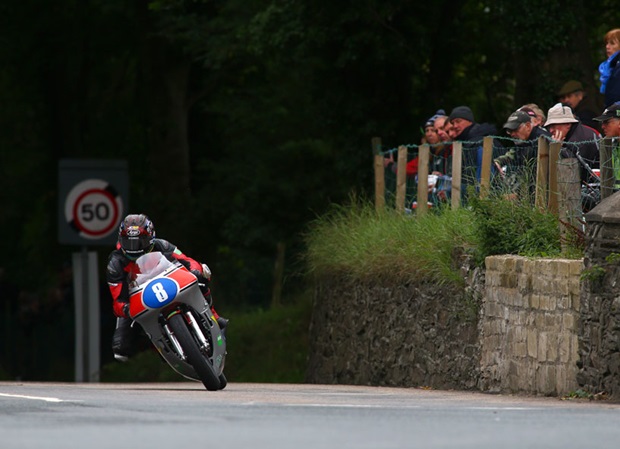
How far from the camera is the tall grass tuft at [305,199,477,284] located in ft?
64.7

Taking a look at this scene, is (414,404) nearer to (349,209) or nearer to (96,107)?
(349,209)

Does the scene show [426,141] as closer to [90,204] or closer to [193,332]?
[90,204]

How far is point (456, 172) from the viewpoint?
20.5 metres

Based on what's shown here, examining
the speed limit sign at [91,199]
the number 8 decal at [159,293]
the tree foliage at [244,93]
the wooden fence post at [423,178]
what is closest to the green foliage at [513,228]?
the wooden fence post at [423,178]

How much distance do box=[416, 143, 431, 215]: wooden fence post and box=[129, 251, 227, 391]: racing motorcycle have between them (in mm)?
5750

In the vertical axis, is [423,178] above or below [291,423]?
above

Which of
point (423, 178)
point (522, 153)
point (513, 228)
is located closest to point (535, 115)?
point (522, 153)

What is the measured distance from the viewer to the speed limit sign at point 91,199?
2069cm

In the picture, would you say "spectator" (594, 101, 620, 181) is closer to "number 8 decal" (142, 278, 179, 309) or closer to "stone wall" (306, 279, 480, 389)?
"stone wall" (306, 279, 480, 389)

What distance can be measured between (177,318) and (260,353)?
18223 millimetres

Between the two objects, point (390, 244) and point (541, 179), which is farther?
point (390, 244)

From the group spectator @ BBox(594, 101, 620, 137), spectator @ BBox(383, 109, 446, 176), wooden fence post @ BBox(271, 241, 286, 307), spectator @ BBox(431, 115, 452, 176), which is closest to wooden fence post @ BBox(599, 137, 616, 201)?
spectator @ BBox(594, 101, 620, 137)

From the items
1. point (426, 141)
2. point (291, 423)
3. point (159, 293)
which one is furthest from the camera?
point (426, 141)

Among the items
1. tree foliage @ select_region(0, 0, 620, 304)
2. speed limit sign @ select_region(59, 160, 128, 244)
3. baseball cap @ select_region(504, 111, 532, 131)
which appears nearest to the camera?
baseball cap @ select_region(504, 111, 532, 131)
